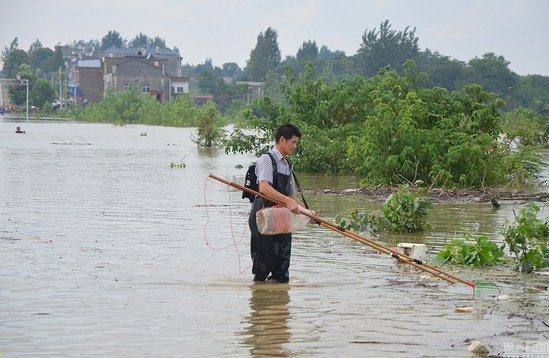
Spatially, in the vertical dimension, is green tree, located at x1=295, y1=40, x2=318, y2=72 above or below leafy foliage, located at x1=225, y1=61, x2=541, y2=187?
above

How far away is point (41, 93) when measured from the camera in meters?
139

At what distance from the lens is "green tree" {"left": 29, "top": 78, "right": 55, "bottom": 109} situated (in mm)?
138375

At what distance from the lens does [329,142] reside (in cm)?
2475

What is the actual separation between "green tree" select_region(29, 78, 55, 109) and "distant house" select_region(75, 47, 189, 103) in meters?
7.72

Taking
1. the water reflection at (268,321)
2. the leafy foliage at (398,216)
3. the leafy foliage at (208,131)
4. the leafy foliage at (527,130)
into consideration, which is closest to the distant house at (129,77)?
the leafy foliage at (208,131)

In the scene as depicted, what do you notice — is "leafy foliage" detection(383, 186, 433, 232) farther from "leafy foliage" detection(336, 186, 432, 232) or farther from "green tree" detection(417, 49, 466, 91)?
"green tree" detection(417, 49, 466, 91)

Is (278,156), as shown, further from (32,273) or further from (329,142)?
(329,142)

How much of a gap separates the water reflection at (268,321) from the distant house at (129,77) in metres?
114

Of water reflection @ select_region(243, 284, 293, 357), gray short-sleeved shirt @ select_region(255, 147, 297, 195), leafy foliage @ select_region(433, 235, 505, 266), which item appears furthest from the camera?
leafy foliage @ select_region(433, 235, 505, 266)

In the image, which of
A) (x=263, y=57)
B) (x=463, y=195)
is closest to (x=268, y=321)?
(x=463, y=195)

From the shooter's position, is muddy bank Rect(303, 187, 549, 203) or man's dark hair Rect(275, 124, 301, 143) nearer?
man's dark hair Rect(275, 124, 301, 143)

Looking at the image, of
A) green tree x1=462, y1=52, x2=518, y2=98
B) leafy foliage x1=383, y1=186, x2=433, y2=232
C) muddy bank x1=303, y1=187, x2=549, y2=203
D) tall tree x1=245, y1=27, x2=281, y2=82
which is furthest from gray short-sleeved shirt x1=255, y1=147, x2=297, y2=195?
tall tree x1=245, y1=27, x2=281, y2=82

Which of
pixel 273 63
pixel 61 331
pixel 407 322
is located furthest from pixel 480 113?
pixel 273 63

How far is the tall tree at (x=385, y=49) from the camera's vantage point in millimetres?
131875
